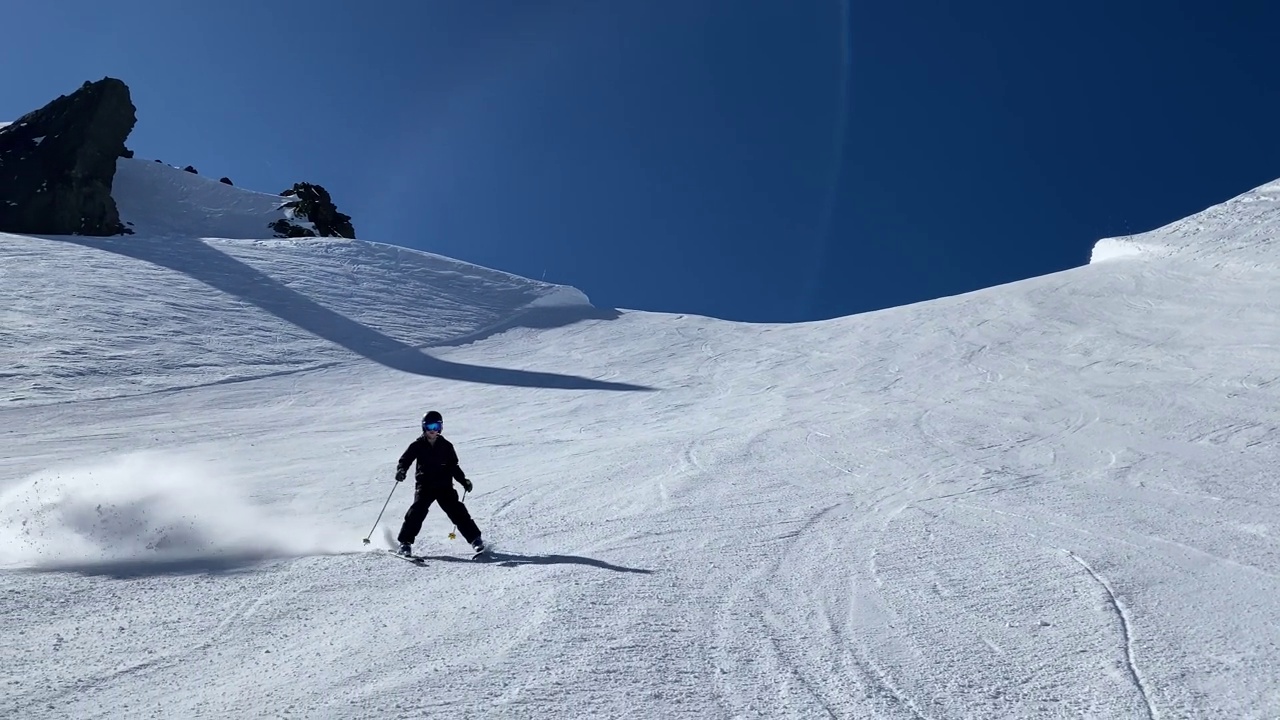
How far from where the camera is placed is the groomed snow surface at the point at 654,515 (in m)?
4.45

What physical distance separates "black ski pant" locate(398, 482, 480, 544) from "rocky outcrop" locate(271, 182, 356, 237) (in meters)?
44.0

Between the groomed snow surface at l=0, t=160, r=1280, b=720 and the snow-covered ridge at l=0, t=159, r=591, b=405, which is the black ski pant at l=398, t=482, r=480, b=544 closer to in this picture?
the groomed snow surface at l=0, t=160, r=1280, b=720

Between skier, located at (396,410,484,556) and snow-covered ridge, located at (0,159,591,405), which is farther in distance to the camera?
snow-covered ridge, located at (0,159,591,405)

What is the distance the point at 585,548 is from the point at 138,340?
1469 centimetres

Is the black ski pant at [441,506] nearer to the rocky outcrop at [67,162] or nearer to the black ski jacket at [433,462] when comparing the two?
the black ski jacket at [433,462]

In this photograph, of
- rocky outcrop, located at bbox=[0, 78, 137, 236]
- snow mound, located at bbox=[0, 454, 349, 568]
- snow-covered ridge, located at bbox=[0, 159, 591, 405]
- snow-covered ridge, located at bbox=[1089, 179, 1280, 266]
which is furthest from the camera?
rocky outcrop, located at bbox=[0, 78, 137, 236]

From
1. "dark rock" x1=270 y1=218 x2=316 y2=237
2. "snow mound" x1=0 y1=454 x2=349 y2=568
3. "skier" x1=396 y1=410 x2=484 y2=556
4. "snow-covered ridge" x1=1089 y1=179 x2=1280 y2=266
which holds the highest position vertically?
"snow-covered ridge" x1=1089 y1=179 x2=1280 y2=266

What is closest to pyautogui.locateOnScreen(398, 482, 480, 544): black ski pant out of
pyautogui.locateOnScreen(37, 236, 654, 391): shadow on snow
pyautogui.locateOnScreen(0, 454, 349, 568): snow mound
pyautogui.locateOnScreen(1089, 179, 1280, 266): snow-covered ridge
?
pyautogui.locateOnScreen(0, 454, 349, 568): snow mound

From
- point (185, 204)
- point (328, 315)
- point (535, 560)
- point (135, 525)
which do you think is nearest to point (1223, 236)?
point (328, 315)

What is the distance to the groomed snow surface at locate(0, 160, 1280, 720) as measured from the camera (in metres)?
4.45

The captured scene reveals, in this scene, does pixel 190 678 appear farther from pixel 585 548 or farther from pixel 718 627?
pixel 585 548

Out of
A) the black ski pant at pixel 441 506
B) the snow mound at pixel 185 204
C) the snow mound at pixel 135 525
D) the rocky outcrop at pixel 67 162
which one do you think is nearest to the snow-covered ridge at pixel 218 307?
the snow mound at pixel 135 525

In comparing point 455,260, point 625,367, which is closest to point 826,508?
point 625,367

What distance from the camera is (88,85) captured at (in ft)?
158
